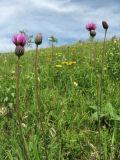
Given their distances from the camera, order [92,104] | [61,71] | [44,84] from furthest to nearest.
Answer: [61,71] → [44,84] → [92,104]

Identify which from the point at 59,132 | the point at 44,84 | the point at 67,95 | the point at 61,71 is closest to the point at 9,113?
the point at 59,132

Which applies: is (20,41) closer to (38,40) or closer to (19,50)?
(19,50)

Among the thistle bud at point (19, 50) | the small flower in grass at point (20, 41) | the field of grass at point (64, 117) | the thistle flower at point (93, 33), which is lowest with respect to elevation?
the field of grass at point (64, 117)

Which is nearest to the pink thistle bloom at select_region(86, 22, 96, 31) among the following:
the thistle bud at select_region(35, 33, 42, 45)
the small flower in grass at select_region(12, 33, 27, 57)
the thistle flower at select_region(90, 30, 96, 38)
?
the thistle flower at select_region(90, 30, 96, 38)

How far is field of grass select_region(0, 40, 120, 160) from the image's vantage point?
13.4 ft

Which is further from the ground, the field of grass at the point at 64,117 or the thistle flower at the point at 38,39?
the thistle flower at the point at 38,39

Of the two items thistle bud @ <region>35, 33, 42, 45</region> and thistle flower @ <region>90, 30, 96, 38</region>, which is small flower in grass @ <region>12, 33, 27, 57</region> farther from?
thistle flower @ <region>90, 30, 96, 38</region>

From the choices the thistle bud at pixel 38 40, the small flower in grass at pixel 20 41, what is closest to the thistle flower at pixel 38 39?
the thistle bud at pixel 38 40

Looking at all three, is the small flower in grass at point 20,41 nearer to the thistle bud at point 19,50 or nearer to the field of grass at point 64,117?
the thistle bud at point 19,50

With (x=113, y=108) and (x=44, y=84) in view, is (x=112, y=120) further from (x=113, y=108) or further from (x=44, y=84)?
(x=44, y=84)

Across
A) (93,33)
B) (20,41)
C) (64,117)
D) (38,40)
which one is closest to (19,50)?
(20,41)

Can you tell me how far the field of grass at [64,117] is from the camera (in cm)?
407

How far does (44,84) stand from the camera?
261 inches

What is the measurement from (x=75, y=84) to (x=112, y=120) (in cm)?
146
